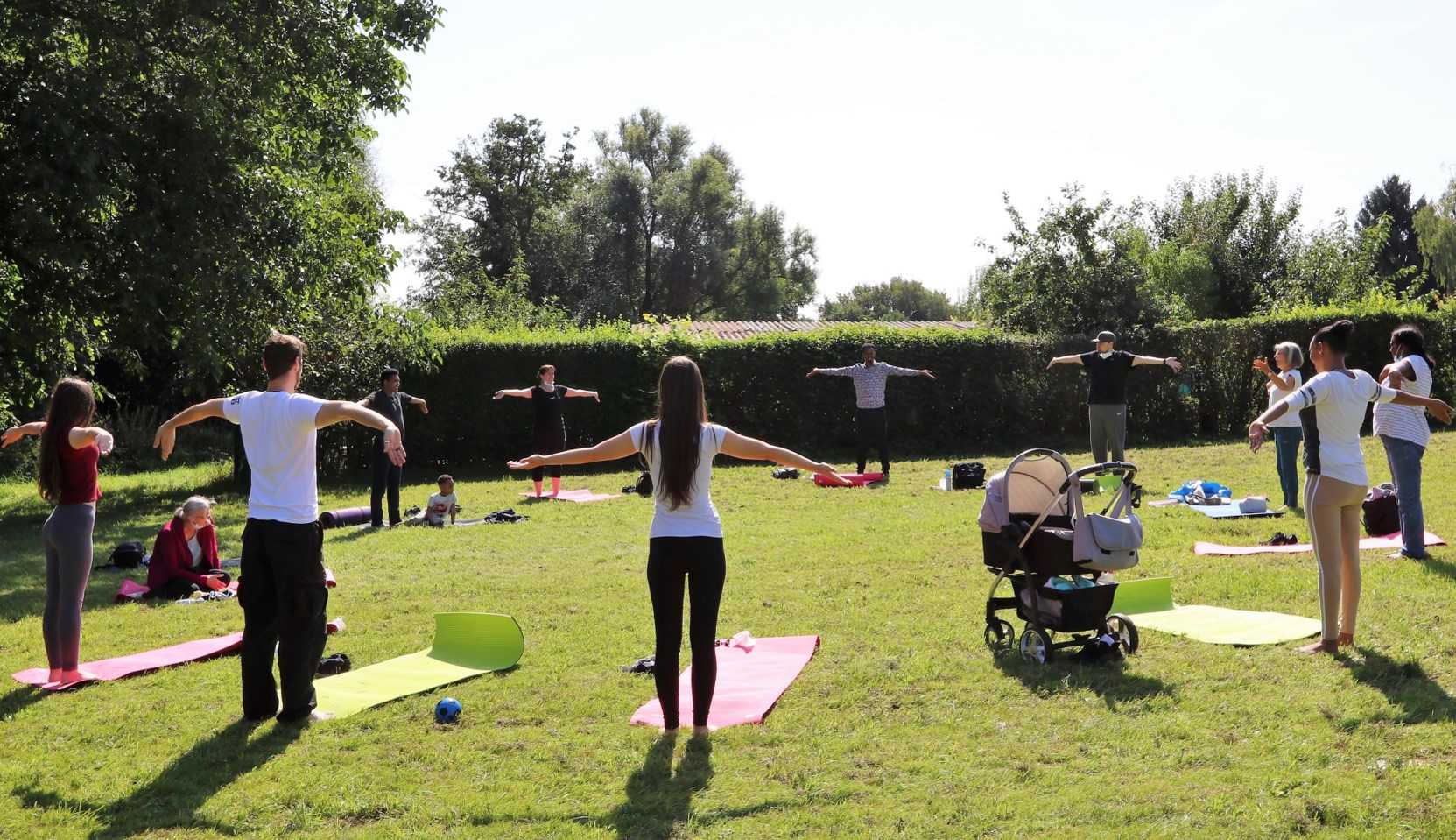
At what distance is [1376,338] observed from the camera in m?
24.8

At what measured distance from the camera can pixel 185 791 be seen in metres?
5.53

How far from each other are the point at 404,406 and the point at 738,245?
40085 mm

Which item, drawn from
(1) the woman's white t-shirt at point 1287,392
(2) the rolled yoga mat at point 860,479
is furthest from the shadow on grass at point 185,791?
(2) the rolled yoga mat at point 860,479

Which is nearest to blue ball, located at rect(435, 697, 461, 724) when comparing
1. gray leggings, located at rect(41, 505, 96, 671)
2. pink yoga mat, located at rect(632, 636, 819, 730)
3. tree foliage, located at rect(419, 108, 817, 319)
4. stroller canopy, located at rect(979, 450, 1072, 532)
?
pink yoga mat, located at rect(632, 636, 819, 730)

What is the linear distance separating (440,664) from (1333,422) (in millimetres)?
5807

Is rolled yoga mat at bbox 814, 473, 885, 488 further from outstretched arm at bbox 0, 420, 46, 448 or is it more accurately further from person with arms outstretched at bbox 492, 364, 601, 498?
outstretched arm at bbox 0, 420, 46, 448

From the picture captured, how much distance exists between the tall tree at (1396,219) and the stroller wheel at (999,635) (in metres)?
65.5

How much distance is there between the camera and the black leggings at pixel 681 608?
5.89 metres

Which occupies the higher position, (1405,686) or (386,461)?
(386,461)

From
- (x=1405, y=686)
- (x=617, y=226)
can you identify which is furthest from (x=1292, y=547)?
(x=617, y=226)

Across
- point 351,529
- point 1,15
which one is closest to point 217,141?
point 1,15

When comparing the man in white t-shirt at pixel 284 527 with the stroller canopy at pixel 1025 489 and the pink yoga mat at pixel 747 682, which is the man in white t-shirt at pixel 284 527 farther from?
the stroller canopy at pixel 1025 489

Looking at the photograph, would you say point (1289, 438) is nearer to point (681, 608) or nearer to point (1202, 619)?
point (1202, 619)

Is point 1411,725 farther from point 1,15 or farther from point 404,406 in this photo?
point 404,406
